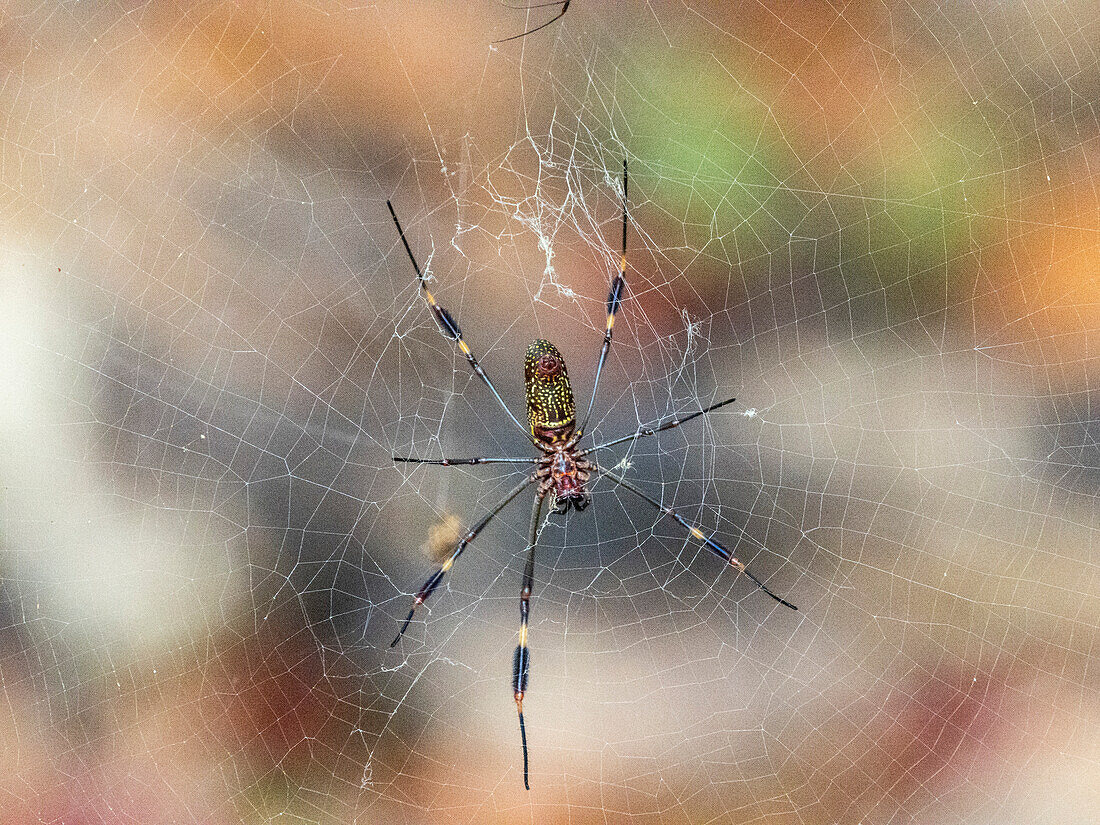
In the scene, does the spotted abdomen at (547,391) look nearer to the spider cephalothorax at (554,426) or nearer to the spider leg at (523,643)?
the spider cephalothorax at (554,426)

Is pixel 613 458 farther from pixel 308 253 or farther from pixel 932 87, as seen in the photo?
pixel 932 87

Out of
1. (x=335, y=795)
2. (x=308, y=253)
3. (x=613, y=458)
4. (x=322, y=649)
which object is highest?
(x=308, y=253)

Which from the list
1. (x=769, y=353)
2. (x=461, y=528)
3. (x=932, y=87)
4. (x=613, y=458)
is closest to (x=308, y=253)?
(x=461, y=528)

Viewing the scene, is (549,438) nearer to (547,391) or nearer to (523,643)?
(547,391)

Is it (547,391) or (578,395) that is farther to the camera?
(578,395)

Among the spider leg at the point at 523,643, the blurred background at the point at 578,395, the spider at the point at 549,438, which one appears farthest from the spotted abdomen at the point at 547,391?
the blurred background at the point at 578,395

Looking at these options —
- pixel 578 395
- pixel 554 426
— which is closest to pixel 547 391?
pixel 554 426

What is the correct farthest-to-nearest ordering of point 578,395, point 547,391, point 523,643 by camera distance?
1. point 578,395
2. point 523,643
3. point 547,391

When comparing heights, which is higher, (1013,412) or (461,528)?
(1013,412)
